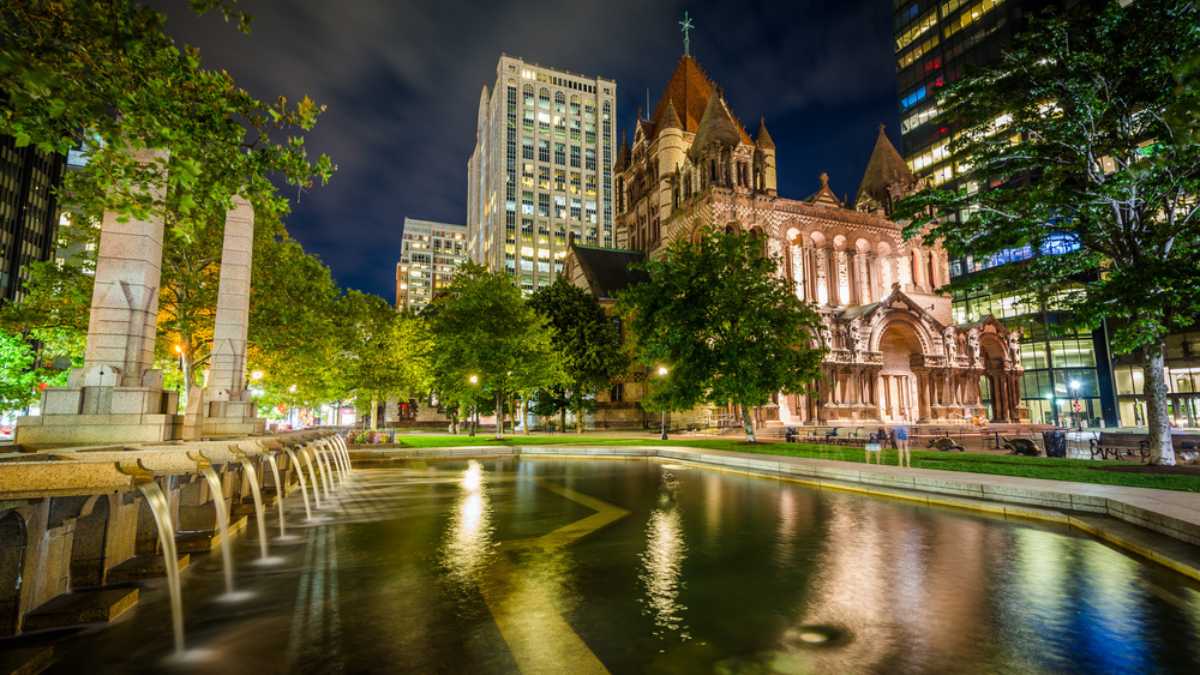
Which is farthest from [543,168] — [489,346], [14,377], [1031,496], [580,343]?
[1031,496]

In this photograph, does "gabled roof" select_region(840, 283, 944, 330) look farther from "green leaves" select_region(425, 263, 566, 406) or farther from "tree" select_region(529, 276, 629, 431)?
"green leaves" select_region(425, 263, 566, 406)

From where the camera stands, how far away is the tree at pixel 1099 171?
14.6 metres

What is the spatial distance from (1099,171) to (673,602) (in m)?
19.6

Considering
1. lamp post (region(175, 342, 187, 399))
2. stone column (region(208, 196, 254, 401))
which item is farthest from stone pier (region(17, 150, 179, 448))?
lamp post (region(175, 342, 187, 399))

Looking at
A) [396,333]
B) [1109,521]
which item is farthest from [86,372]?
[396,333]

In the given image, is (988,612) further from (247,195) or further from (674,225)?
(674,225)

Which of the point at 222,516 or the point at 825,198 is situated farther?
the point at 825,198

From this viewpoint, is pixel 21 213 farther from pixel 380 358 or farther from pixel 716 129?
pixel 716 129

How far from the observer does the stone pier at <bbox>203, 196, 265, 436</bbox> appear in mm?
18578

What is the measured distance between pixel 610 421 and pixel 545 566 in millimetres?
48039

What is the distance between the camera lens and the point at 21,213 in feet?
261

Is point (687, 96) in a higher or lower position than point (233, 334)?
higher

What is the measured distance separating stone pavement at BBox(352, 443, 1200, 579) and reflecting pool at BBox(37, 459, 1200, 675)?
0.59 metres

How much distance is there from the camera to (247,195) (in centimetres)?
948
